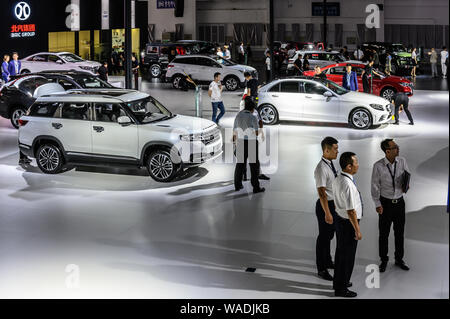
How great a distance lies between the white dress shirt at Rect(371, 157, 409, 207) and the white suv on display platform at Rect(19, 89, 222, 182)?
5.67 meters

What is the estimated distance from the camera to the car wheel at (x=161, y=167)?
13.6 metres

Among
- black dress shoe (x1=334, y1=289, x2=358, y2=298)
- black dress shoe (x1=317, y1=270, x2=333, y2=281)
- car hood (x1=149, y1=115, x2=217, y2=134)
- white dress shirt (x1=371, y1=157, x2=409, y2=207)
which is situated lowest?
black dress shoe (x1=334, y1=289, x2=358, y2=298)

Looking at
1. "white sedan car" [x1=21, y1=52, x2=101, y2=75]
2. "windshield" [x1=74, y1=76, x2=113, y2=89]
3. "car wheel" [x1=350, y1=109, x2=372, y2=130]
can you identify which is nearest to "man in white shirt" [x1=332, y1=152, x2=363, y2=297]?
"car wheel" [x1=350, y1=109, x2=372, y2=130]

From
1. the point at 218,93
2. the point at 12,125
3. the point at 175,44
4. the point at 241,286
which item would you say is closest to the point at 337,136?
the point at 218,93

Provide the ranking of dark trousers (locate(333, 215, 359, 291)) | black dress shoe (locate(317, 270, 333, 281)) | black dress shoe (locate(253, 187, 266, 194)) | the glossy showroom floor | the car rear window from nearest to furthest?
dark trousers (locate(333, 215, 359, 291))
the glossy showroom floor
black dress shoe (locate(317, 270, 333, 281))
black dress shoe (locate(253, 187, 266, 194))
the car rear window

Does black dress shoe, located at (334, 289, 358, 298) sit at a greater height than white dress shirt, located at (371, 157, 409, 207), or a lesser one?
lesser

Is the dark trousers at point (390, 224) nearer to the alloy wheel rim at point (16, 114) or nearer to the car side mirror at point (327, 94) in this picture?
the car side mirror at point (327, 94)

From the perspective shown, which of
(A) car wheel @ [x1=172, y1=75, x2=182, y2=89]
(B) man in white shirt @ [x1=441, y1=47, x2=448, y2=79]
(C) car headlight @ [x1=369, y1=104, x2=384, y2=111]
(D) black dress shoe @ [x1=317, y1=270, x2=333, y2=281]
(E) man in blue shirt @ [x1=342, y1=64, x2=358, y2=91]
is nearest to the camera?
(D) black dress shoe @ [x1=317, y1=270, x2=333, y2=281]

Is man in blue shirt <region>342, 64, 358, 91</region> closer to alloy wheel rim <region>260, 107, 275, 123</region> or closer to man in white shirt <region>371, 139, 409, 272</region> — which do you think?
alloy wheel rim <region>260, 107, 275, 123</region>

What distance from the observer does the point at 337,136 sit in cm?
1869

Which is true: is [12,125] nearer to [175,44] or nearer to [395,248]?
[395,248]

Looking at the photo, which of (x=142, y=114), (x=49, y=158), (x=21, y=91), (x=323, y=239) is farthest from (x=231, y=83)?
(x=323, y=239)

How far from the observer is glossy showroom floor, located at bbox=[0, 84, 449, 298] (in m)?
8.49
